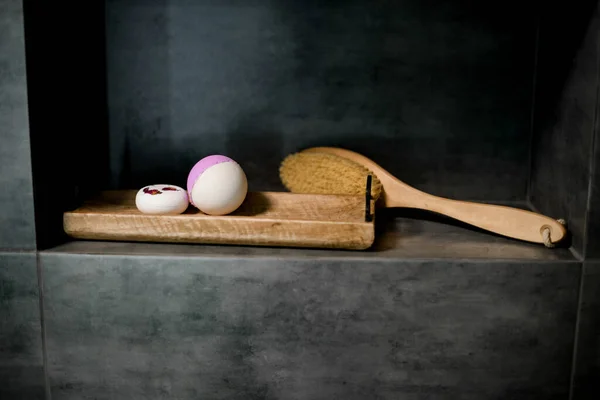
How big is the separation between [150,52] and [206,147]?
15cm

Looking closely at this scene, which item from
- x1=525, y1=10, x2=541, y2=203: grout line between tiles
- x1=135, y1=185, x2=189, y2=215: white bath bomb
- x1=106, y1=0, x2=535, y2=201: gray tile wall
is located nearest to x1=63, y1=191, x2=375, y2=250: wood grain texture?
x1=135, y1=185, x2=189, y2=215: white bath bomb

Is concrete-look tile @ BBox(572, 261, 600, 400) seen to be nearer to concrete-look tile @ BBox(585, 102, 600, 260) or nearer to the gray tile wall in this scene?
concrete-look tile @ BBox(585, 102, 600, 260)

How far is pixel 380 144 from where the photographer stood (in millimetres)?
1024

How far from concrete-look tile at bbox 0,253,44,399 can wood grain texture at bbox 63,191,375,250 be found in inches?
2.7

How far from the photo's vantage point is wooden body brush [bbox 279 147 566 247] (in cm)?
83

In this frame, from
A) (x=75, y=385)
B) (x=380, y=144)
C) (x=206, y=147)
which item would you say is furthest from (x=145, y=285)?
(x=380, y=144)

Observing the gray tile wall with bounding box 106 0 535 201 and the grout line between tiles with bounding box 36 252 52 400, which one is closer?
the grout line between tiles with bounding box 36 252 52 400

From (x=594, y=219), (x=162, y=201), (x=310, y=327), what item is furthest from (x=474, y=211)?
(x=162, y=201)

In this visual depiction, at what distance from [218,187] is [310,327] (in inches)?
7.4

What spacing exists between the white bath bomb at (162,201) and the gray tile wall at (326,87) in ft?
0.66

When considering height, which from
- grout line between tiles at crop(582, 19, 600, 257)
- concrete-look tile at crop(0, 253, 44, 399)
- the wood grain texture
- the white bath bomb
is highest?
grout line between tiles at crop(582, 19, 600, 257)

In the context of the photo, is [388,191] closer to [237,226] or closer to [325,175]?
[325,175]

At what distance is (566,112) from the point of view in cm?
84

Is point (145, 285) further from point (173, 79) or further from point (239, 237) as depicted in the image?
point (173, 79)
